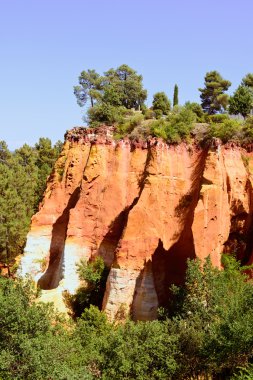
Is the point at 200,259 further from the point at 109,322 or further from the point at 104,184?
the point at 104,184

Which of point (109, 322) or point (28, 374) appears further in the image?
point (109, 322)

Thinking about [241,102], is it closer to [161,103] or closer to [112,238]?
[161,103]

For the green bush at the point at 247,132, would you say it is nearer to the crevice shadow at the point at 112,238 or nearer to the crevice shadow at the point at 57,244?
the crevice shadow at the point at 112,238

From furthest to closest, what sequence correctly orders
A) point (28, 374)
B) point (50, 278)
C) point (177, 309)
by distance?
Answer: 1. point (50, 278)
2. point (177, 309)
3. point (28, 374)

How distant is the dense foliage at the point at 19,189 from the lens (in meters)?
39.1

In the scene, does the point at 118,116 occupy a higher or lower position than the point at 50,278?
higher

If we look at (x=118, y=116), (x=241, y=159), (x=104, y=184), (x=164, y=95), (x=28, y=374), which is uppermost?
(x=164, y=95)

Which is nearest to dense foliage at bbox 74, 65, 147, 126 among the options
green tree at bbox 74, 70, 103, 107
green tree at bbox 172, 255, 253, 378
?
green tree at bbox 74, 70, 103, 107

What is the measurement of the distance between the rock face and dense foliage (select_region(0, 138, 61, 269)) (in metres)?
11.9

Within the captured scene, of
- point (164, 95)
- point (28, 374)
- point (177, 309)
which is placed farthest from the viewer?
point (164, 95)

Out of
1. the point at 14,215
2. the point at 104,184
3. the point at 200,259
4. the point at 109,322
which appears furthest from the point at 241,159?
the point at 14,215

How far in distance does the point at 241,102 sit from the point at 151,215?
56.1 feet

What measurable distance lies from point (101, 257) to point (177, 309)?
23.2ft

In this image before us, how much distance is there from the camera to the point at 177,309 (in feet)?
67.2
